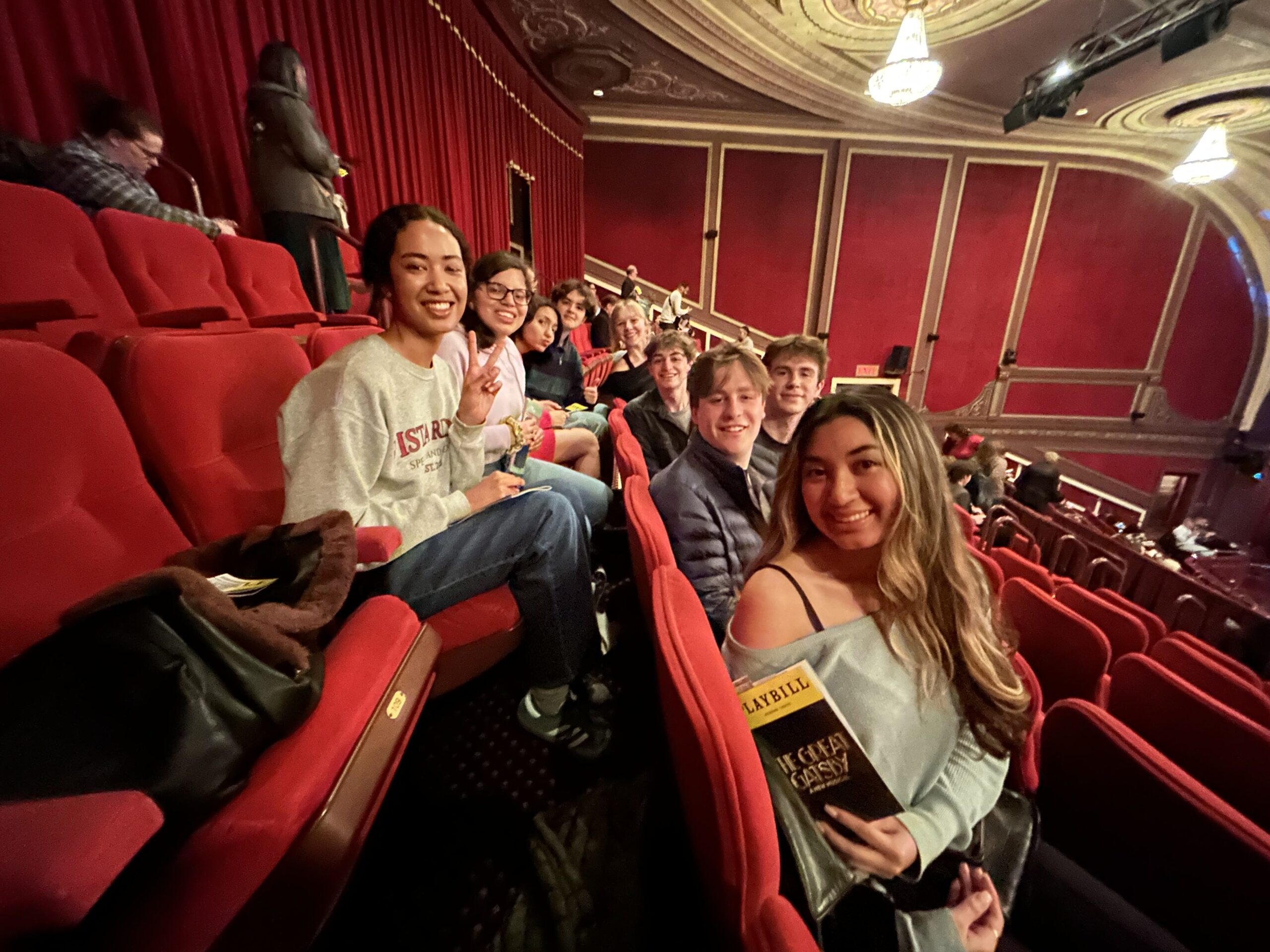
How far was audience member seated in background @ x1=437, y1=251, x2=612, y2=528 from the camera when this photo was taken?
5.29 feet

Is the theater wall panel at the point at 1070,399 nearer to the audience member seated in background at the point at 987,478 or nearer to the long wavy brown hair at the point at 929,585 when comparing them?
the audience member seated in background at the point at 987,478

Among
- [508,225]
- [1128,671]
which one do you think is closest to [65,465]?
[1128,671]

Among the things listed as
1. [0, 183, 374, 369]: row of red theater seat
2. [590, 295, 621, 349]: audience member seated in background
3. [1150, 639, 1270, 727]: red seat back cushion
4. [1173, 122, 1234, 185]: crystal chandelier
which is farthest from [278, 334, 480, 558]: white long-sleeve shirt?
[1173, 122, 1234, 185]: crystal chandelier

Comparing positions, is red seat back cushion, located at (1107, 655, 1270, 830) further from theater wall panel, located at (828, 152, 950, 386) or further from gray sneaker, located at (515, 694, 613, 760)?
theater wall panel, located at (828, 152, 950, 386)

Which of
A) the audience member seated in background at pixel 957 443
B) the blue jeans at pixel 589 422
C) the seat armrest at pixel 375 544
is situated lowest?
the audience member seated in background at pixel 957 443

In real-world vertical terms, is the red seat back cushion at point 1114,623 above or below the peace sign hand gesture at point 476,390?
below

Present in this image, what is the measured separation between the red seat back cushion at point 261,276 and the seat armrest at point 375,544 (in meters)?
1.15

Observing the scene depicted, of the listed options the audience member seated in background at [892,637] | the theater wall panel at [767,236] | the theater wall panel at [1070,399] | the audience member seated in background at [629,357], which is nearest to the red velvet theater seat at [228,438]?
the audience member seated in background at [892,637]

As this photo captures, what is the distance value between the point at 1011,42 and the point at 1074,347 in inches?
196

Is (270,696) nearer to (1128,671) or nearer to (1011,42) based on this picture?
(1128,671)

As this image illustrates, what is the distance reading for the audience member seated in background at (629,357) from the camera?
2.89 meters

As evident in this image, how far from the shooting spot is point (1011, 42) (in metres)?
4.56

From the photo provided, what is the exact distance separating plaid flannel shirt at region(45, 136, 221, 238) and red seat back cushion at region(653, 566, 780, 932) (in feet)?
6.94

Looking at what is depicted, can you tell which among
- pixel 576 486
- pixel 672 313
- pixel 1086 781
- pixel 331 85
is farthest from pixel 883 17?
pixel 1086 781
